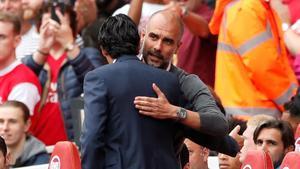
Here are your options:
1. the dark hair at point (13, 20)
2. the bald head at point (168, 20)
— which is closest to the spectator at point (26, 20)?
the dark hair at point (13, 20)

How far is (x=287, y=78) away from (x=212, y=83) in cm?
123

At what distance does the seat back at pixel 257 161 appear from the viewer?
8.23 meters

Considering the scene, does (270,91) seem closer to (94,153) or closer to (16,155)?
(16,155)

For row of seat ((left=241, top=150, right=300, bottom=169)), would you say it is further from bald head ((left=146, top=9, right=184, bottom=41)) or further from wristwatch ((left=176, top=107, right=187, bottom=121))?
bald head ((left=146, top=9, right=184, bottom=41))

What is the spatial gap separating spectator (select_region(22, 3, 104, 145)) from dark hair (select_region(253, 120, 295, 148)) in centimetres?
252

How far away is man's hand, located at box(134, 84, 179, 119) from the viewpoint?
A: 8.00 metres

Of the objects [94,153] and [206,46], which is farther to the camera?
[206,46]

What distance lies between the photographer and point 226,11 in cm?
1185

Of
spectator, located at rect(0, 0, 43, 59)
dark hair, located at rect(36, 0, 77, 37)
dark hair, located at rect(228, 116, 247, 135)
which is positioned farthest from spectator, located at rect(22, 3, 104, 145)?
dark hair, located at rect(228, 116, 247, 135)

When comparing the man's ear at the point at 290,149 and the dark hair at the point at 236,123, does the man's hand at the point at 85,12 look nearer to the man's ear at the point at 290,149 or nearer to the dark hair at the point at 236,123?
the dark hair at the point at 236,123

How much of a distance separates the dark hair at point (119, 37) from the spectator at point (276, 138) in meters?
2.02

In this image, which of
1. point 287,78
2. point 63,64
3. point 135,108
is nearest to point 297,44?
point 287,78

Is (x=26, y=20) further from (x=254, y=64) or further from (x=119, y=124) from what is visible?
(x=119, y=124)

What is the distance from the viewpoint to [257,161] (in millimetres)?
8258
